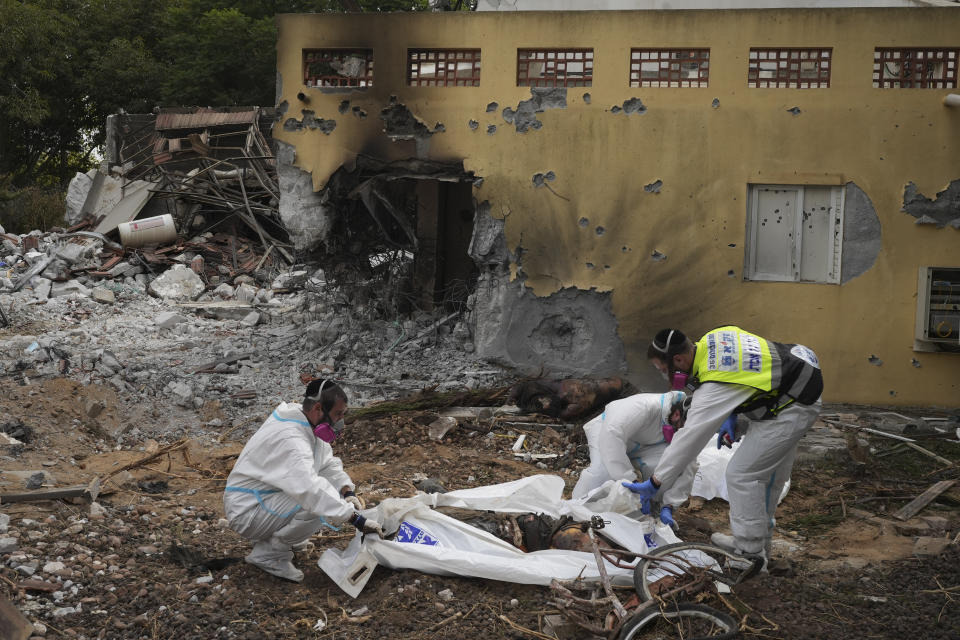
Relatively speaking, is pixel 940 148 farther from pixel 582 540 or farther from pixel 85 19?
pixel 85 19

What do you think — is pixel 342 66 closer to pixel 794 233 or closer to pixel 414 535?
pixel 794 233

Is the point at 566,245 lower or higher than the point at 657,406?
higher

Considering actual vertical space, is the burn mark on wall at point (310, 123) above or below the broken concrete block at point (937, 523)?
above

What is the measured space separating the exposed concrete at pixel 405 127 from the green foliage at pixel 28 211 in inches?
520

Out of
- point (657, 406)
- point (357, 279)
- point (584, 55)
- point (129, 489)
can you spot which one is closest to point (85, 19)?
point (357, 279)

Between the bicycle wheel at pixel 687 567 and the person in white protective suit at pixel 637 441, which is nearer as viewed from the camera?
the bicycle wheel at pixel 687 567

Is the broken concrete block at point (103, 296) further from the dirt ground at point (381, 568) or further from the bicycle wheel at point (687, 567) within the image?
the bicycle wheel at point (687, 567)

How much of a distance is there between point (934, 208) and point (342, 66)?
243 inches

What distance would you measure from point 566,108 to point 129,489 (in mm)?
5429

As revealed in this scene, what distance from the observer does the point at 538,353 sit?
8.93 metres

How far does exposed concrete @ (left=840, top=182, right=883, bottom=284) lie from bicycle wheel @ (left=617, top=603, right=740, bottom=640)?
18.3 feet

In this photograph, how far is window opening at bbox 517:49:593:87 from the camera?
857 centimetres

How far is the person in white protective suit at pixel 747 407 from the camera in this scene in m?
4.36

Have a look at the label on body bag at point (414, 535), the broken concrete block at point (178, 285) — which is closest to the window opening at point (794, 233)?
the label on body bag at point (414, 535)
